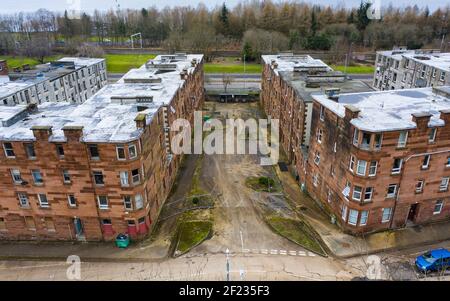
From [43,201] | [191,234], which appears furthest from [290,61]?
[43,201]

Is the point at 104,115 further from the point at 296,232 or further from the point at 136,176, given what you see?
the point at 296,232

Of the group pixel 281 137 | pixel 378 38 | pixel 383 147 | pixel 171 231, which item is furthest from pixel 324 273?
pixel 378 38

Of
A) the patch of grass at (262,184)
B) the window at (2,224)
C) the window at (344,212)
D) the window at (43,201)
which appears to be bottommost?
the patch of grass at (262,184)

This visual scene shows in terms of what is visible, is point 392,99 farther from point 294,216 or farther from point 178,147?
point 178,147

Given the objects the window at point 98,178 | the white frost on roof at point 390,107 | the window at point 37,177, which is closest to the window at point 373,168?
the white frost on roof at point 390,107

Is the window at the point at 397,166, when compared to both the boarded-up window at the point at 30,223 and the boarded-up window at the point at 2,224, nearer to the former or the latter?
the boarded-up window at the point at 30,223

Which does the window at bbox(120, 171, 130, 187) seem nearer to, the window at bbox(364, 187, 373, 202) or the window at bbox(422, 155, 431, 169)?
the window at bbox(364, 187, 373, 202)

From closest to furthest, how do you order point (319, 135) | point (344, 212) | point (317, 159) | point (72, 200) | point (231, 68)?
1. point (72, 200)
2. point (344, 212)
3. point (319, 135)
4. point (317, 159)
5. point (231, 68)
